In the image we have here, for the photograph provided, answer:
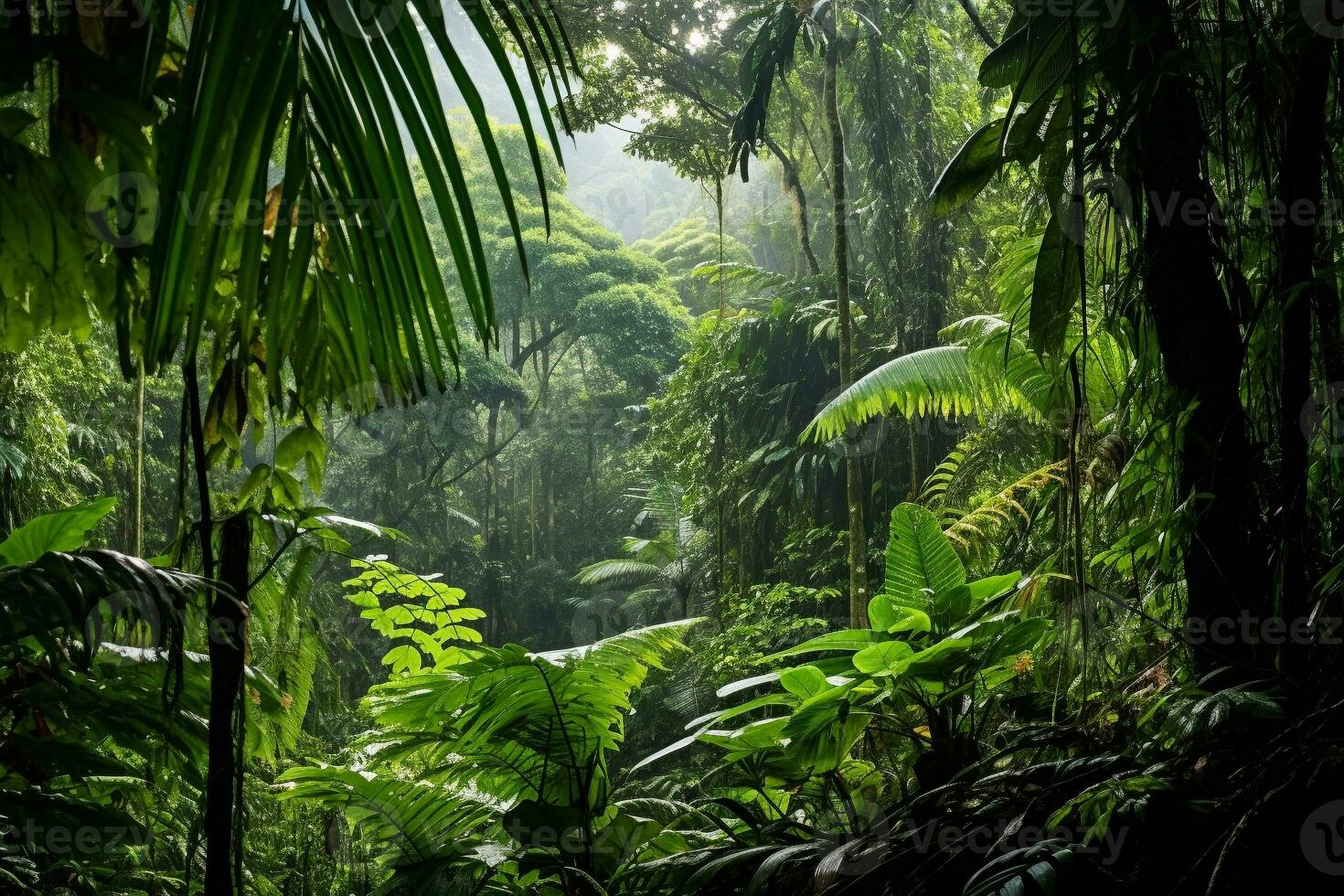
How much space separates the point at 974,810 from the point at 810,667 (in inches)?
28.5

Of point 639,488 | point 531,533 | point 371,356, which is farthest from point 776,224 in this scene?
point 371,356

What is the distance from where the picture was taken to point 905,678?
2.07 m

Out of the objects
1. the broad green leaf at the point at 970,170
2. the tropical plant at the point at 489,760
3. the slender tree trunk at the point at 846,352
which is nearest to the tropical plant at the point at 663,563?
the slender tree trunk at the point at 846,352

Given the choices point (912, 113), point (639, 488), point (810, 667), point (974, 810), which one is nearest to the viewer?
point (974, 810)

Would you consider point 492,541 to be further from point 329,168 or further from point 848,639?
point 329,168

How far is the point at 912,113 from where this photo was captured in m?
8.61

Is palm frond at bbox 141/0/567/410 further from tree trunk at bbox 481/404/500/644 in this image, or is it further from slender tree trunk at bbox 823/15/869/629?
tree trunk at bbox 481/404/500/644

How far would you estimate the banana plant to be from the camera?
207cm

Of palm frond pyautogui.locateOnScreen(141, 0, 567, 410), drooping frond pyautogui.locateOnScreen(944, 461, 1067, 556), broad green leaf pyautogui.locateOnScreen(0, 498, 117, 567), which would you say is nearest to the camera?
palm frond pyautogui.locateOnScreen(141, 0, 567, 410)

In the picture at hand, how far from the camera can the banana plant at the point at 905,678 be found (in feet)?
6.79

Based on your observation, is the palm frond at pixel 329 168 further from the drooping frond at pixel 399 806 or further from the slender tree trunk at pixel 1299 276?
the drooping frond at pixel 399 806

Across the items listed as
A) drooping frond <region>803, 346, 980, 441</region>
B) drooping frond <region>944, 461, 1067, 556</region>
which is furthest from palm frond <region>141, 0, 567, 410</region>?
drooping frond <region>803, 346, 980, 441</region>

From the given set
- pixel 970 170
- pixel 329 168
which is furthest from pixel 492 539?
pixel 329 168

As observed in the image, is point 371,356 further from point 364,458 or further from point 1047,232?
point 364,458
